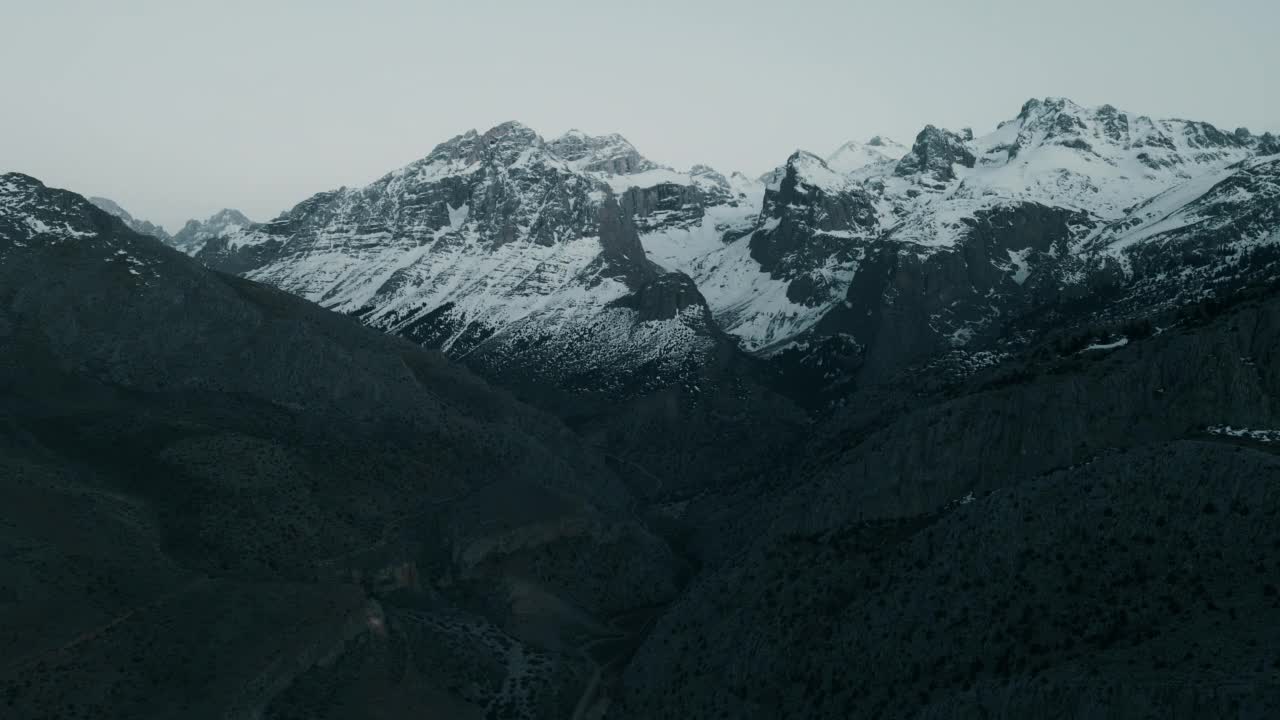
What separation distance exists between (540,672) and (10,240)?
3724 inches

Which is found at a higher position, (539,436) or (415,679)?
(539,436)

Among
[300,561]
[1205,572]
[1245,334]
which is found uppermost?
[1245,334]

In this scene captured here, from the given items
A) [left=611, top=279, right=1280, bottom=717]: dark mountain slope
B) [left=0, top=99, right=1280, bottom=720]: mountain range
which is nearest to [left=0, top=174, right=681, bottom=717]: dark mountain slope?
[left=0, top=99, right=1280, bottom=720]: mountain range

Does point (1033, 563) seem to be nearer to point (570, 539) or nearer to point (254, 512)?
point (570, 539)

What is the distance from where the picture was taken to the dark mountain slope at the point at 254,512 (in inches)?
3730

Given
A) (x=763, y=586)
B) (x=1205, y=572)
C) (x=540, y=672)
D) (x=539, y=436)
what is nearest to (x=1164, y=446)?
(x=1205, y=572)

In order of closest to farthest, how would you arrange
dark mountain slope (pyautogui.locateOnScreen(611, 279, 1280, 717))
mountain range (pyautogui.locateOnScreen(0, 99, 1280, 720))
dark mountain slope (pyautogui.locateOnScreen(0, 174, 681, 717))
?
dark mountain slope (pyautogui.locateOnScreen(611, 279, 1280, 717)), mountain range (pyautogui.locateOnScreen(0, 99, 1280, 720)), dark mountain slope (pyautogui.locateOnScreen(0, 174, 681, 717))

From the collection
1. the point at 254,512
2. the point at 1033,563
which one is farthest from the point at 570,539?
the point at 1033,563

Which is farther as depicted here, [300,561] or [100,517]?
[300,561]

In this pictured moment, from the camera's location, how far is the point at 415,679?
105 m

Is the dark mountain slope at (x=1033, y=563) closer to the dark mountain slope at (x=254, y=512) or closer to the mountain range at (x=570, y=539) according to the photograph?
the mountain range at (x=570, y=539)

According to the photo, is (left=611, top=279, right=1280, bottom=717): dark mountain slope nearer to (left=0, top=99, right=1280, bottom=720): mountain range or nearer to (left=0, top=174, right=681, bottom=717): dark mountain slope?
(left=0, top=99, right=1280, bottom=720): mountain range

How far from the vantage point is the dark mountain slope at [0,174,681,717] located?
9475cm

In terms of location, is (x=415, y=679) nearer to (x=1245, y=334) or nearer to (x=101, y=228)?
(x=1245, y=334)
